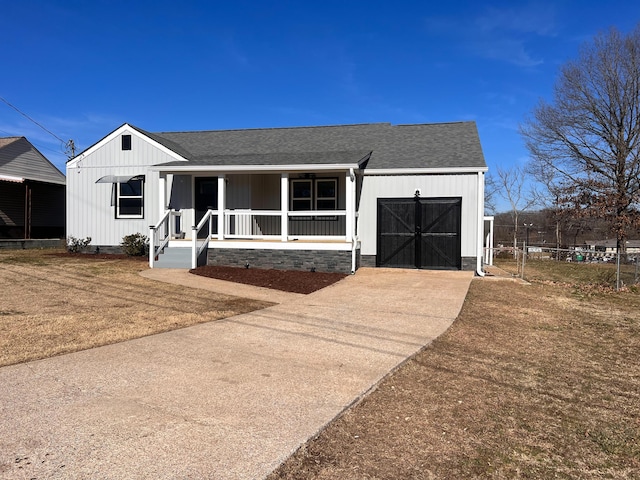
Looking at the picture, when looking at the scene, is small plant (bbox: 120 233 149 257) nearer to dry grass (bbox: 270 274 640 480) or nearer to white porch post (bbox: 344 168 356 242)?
white porch post (bbox: 344 168 356 242)

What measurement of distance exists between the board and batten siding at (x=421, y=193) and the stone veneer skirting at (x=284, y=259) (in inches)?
41.7

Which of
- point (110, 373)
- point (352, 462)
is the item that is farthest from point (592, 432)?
point (110, 373)

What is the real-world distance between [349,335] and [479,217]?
8.62 m

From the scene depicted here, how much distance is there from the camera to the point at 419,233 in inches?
551

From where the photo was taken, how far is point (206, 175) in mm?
15180

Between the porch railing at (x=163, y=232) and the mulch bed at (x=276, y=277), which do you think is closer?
the mulch bed at (x=276, y=277)

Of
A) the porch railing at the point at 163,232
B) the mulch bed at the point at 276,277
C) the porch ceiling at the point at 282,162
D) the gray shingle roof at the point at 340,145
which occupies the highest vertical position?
the gray shingle roof at the point at 340,145

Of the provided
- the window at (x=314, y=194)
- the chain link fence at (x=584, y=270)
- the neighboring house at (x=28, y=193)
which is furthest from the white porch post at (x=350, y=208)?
the neighboring house at (x=28, y=193)

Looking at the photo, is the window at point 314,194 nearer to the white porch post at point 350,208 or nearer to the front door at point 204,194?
the white porch post at point 350,208

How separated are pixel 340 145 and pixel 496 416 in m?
14.2

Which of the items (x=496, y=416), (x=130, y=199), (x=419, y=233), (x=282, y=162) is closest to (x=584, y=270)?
(x=419, y=233)

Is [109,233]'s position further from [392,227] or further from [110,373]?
[110,373]

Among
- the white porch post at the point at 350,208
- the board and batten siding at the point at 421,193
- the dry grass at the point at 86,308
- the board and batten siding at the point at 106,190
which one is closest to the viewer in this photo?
the dry grass at the point at 86,308

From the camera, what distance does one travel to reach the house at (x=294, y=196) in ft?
44.4
